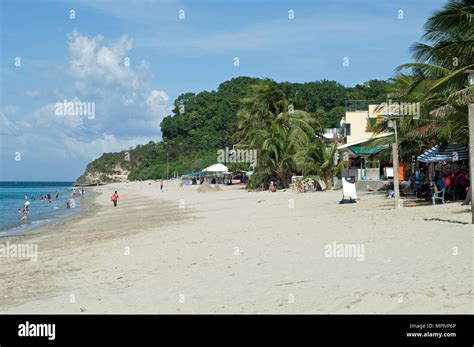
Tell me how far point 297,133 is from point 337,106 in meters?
69.1

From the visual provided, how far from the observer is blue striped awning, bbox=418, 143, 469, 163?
19359 millimetres

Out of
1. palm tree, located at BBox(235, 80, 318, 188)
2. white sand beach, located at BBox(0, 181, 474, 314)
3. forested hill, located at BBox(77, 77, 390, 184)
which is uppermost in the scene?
forested hill, located at BBox(77, 77, 390, 184)

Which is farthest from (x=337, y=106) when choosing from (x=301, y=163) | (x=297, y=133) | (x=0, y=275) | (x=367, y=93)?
(x=0, y=275)

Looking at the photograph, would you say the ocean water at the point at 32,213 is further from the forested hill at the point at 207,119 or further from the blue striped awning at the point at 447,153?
the forested hill at the point at 207,119

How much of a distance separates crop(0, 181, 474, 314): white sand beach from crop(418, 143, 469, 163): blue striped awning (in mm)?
4752

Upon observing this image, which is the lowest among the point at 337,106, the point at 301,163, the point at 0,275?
the point at 0,275

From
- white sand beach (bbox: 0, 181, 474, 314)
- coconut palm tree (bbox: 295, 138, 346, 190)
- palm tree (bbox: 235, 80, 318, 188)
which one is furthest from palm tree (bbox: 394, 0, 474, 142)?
palm tree (bbox: 235, 80, 318, 188)

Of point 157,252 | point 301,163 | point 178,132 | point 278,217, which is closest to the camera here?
point 157,252

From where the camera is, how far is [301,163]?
30547mm

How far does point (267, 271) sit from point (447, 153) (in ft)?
43.1

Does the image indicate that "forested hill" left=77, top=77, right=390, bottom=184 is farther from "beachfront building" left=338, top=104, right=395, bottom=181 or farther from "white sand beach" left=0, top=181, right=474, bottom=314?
"white sand beach" left=0, top=181, right=474, bottom=314
